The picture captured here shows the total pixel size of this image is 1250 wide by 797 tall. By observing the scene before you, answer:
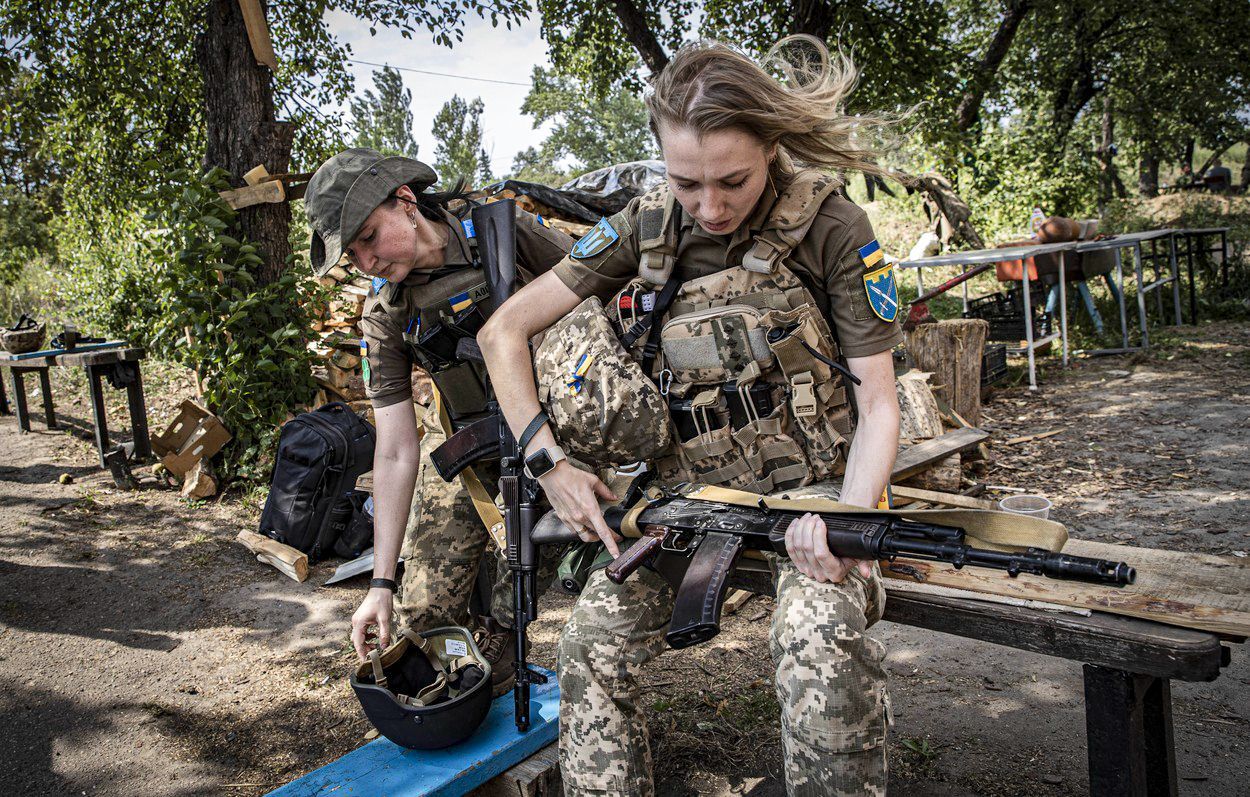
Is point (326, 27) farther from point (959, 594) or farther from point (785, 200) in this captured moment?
point (959, 594)

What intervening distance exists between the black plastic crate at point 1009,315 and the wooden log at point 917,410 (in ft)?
14.0

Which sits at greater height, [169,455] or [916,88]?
[916,88]

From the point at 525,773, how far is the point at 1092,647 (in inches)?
65.7

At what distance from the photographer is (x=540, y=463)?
97.7 inches

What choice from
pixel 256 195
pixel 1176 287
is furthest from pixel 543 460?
pixel 1176 287

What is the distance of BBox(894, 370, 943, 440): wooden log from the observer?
5965mm

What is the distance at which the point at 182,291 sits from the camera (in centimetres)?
609

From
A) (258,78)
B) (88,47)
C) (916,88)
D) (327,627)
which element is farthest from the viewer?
(916,88)

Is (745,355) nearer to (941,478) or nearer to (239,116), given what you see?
(941,478)

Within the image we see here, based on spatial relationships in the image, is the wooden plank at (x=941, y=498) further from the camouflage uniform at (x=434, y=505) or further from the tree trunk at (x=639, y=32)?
the tree trunk at (x=639, y=32)

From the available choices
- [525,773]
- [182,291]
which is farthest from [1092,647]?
[182,291]

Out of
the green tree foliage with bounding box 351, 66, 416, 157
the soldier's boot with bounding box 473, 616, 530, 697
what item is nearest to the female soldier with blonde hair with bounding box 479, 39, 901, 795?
the soldier's boot with bounding box 473, 616, 530, 697

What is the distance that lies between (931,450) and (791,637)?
380 centimetres

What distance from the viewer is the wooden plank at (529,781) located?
253cm
